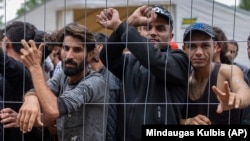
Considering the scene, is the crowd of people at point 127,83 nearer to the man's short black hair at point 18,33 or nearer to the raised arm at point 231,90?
the raised arm at point 231,90

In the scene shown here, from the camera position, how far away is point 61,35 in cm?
334

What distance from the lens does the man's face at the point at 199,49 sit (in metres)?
3.18

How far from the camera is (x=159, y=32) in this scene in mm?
3275

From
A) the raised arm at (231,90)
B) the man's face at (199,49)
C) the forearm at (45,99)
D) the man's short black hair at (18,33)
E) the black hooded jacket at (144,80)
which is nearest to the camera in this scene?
the raised arm at (231,90)

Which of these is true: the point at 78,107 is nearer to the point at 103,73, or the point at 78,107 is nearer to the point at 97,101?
the point at 97,101

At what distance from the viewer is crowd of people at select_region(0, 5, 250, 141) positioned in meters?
2.98

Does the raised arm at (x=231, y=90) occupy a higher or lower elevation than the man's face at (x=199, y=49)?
lower

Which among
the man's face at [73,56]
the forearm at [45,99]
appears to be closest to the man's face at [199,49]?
the man's face at [73,56]

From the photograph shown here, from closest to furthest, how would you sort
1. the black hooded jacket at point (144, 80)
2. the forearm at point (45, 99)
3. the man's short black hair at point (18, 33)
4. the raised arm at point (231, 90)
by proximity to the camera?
1. the raised arm at point (231, 90)
2. the forearm at point (45, 99)
3. the black hooded jacket at point (144, 80)
4. the man's short black hair at point (18, 33)
